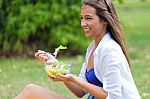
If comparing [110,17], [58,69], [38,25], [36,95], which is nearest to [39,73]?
[38,25]

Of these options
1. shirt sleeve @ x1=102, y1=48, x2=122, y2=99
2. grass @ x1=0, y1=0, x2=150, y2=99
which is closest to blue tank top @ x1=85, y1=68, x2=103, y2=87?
shirt sleeve @ x1=102, y1=48, x2=122, y2=99

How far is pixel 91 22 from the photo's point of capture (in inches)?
158

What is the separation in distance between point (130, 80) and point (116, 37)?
0.33 metres

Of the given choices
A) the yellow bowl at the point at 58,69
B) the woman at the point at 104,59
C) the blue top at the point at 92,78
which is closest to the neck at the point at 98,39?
the woman at the point at 104,59

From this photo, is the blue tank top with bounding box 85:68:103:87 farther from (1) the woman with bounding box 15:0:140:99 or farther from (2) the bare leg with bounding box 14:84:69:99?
(2) the bare leg with bounding box 14:84:69:99

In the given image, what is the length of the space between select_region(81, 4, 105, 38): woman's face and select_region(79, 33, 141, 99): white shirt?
3.4 inches

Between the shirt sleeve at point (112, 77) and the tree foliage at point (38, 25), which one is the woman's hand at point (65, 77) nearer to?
Answer: the shirt sleeve at point (112, 77)

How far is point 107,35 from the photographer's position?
4035 millimetres

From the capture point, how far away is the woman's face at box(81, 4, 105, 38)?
400 cm

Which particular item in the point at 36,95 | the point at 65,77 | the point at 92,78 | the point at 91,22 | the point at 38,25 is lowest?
the point at 38,25

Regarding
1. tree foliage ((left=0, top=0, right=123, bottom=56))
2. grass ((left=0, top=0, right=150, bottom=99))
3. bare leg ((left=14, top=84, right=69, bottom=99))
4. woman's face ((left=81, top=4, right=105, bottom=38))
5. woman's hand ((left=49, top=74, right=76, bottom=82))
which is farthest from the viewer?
tree foliage ((left=0, top=0, right=123, bottom=56))

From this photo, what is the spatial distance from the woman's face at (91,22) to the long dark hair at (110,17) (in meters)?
0.03

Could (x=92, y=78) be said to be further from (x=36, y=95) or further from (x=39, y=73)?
(x=39, y=73)

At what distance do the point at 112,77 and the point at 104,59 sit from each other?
14 cm
